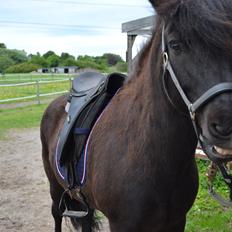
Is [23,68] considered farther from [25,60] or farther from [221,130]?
[221,130]

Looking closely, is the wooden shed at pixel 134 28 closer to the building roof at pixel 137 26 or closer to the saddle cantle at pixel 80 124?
the building roof at pixel 137 26

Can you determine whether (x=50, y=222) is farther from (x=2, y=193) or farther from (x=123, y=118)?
(x=123, y=118)

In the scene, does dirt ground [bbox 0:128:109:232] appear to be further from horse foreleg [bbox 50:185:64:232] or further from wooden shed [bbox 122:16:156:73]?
wooden shed [bbox 122:16:156:73]

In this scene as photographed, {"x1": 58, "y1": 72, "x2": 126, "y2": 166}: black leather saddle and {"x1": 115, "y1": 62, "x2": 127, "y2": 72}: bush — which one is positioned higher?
{"x1": 115, "y1": 62, "x2": 127, "y2": 72}: bush

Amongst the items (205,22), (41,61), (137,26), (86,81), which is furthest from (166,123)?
(41,61)

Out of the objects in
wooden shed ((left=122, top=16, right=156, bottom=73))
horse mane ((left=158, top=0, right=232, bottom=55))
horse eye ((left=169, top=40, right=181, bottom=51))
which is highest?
wooden shed ((left=122, top=16, right=156, bottom=73))

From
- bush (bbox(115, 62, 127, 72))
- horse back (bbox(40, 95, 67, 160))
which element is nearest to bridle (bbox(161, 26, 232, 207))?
horse back (bbox(40, 95, 67, 160))

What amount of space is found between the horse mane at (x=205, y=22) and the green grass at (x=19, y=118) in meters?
7.79

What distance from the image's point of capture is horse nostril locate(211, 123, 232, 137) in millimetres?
1472

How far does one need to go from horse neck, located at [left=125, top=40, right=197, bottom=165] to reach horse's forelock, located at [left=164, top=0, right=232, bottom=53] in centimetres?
31

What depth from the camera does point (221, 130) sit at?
1.48 metres

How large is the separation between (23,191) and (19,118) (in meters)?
6.54

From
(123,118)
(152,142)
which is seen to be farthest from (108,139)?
(152,142)

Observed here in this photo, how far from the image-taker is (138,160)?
2066 millimetres
